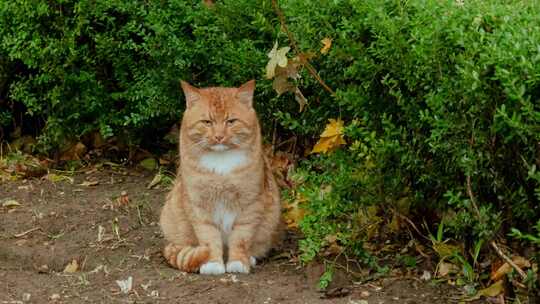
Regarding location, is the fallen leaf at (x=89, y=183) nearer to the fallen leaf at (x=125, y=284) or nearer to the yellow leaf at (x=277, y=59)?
the fallen leaf at (x=125, y=284)

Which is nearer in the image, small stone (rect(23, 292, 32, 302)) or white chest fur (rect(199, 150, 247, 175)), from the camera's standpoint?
small stone (rect(23, 292, 32, 302))

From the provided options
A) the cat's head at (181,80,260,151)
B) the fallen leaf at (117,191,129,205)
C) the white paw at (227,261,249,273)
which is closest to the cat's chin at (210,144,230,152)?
the cat's head at (181,80,260,151)

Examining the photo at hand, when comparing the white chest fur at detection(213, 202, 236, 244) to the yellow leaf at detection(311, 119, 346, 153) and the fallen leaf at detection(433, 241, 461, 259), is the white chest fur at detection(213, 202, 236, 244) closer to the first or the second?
the yellow leaf at detection(311, 119, 346, 153)

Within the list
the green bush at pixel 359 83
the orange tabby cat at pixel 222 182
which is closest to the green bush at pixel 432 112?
the green bush at pixel 359 83

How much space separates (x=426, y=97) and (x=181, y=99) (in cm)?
251

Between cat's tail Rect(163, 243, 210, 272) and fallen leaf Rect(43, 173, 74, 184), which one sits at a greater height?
cat's tail Rect(163, 243, 210, 272)

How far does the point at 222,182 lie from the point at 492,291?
4.77ft

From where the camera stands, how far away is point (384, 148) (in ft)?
14.3

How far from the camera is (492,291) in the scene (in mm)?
4332

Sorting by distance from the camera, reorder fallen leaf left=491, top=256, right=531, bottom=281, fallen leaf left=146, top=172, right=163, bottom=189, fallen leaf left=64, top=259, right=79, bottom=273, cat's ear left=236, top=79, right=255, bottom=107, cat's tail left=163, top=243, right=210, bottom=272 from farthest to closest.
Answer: fallen leaf left=146, top=172, right=163, bottom=189 → fallen leaf left=64, top=259, right=79, bottom=273 → cat's ear left=236, top=79, right=255, bottom=107 → cat's tail left=163, top=243, right=210, bottom=272 → fallen leaf left=491, top=256, right=531, bottom=281

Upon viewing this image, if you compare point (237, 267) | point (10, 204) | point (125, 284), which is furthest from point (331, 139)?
point (10, 204)

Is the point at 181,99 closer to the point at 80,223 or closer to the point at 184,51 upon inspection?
the point at 184,51

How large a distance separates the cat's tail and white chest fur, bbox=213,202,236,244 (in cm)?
16

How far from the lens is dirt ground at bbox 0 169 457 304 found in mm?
4590
